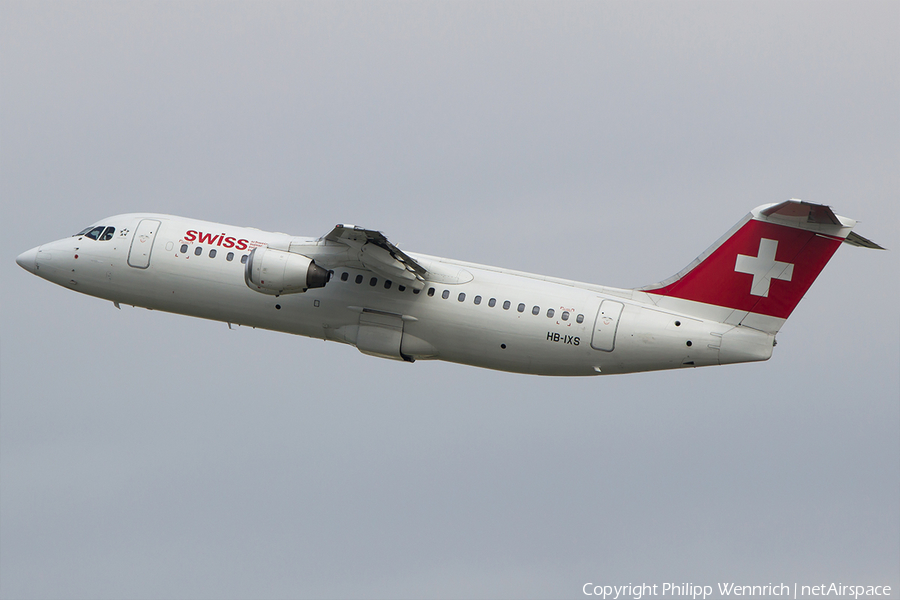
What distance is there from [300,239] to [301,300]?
65.3 inches

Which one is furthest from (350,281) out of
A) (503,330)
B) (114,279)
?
(114,279)

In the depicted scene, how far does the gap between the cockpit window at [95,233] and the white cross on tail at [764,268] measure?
59.0ft

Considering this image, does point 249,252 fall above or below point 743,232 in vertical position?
below

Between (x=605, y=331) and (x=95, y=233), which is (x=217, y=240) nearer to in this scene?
(x=95, y=233)

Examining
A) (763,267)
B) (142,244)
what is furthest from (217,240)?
(763,267)

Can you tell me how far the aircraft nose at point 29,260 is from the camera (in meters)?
36.0

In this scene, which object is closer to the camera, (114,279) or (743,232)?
(743,232)

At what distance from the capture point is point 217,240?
33.9 meters

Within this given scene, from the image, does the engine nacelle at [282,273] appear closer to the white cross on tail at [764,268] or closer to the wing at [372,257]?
the wing at [372,257]

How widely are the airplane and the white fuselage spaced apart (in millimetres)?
31

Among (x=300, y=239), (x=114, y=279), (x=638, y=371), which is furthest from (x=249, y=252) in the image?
(x=638, y=371)

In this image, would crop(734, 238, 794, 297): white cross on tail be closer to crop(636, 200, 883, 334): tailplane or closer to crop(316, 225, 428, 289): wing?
crop(636, 200, 883, 334): tailplane

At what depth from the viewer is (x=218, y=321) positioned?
1355 inches

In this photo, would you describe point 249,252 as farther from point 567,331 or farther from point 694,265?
point 694,265
